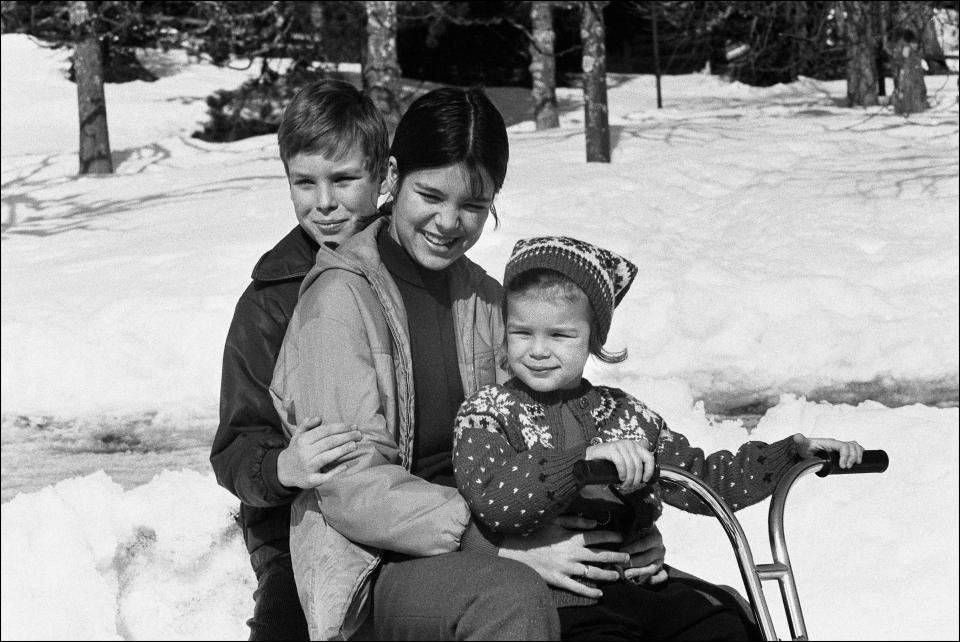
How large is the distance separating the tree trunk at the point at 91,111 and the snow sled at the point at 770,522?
598 inches

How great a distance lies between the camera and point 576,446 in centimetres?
270

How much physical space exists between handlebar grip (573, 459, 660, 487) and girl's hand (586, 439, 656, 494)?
1 cm

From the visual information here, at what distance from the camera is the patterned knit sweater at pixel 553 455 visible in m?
2.67

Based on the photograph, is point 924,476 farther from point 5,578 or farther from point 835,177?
point 835,177

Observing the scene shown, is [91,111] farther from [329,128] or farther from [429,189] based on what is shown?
[429,189]

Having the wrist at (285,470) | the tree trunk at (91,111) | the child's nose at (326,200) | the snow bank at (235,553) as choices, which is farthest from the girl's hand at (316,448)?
the tree trunk at (91,111)

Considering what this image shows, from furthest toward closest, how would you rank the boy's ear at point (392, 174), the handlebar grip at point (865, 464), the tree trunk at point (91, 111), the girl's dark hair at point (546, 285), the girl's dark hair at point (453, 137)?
the tree trunk at point (91, 111) → the boy's ear at point (392, 174) → the girl's dark hair at point (453, 137) → the girl's dark hair at point (546, 285) → the handlebar grip at point (865, 464)

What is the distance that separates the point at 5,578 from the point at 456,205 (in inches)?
132

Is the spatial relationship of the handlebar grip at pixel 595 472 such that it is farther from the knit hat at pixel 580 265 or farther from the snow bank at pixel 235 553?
the snow bank at pixel 235 553

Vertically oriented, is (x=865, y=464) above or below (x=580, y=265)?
below

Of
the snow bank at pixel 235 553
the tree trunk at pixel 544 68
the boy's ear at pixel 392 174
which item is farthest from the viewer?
the tree trunk at pixel 544 68

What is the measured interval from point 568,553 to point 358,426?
564 millimetres

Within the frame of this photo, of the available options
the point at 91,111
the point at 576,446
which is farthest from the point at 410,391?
the point at 91,111

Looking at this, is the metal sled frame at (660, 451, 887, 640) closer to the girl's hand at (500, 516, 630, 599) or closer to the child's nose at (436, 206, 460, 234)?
the girl's hand at (500, 516, 630, 599)
